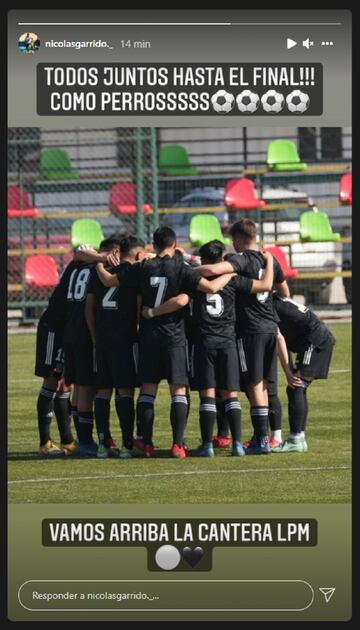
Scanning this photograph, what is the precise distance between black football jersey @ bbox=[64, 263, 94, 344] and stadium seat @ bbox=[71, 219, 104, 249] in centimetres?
1250

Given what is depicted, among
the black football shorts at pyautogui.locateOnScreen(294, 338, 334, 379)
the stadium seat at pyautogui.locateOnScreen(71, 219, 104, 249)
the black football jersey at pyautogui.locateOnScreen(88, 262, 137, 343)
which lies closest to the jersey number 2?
the black football jersey at pyautogui.locateOnScreen(88, 262, 137, 343)

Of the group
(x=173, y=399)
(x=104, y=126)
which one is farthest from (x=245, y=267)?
(x=104, y=126)

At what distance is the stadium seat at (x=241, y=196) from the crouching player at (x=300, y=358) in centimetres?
1438

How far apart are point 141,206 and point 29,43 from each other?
19.6m

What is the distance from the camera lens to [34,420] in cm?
1459

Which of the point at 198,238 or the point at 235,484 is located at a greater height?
the point at 198,238

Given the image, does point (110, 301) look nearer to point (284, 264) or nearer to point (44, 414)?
point (44, 414)

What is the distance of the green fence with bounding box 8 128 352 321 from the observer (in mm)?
26072

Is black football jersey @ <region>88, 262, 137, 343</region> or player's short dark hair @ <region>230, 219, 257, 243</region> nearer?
player's short dark hair @ <region>230, 219, 257, 243</region>

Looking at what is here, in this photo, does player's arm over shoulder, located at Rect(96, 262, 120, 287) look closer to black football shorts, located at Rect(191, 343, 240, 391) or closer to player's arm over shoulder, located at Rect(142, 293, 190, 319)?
player's arm over shoulder, located at Rect(142, 293, 190, 319)

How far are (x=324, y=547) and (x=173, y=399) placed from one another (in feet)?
19.2

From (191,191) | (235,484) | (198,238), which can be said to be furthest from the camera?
(191,191)

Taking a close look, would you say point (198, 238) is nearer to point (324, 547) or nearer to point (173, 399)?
point (173, 399)

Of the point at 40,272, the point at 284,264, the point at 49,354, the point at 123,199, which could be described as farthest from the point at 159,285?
the point at 123,199
